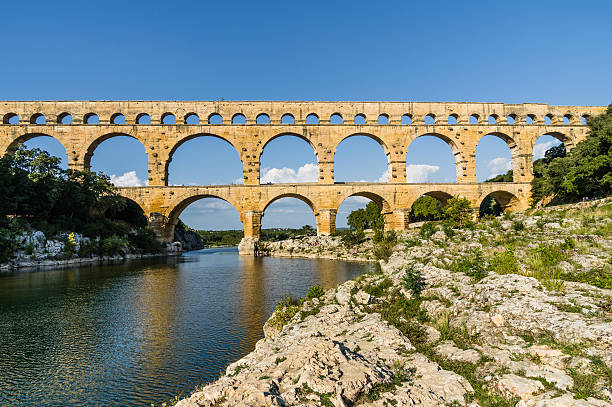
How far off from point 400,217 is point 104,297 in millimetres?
24277

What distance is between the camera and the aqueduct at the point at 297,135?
96.3 ft

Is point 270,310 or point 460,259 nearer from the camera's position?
point 460,259

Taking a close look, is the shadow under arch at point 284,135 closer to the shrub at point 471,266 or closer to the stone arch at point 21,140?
the stone arch at point 21,140

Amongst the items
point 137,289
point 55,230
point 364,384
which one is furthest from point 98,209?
point 364,384

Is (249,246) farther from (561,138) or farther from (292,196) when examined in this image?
(561,138)

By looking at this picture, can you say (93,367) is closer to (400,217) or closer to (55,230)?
(55,230)

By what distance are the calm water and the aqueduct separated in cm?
1582

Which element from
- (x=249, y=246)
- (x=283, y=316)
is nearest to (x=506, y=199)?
(x=249, y=246)

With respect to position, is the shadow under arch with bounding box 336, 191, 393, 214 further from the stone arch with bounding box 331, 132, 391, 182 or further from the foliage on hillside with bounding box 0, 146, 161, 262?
the foliage on hillside with bounding box 0, 146, 161, 262

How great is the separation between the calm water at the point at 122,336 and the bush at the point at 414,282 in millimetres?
3644

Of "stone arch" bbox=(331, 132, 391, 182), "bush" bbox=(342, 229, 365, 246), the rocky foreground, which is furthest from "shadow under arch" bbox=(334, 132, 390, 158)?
the rocky foreground

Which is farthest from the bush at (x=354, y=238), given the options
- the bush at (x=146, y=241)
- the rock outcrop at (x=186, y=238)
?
the rock outcrop at (x=186, y=238)

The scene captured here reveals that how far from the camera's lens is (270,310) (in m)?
9.50

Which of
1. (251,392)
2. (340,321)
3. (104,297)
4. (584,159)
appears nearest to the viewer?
(251,392)
